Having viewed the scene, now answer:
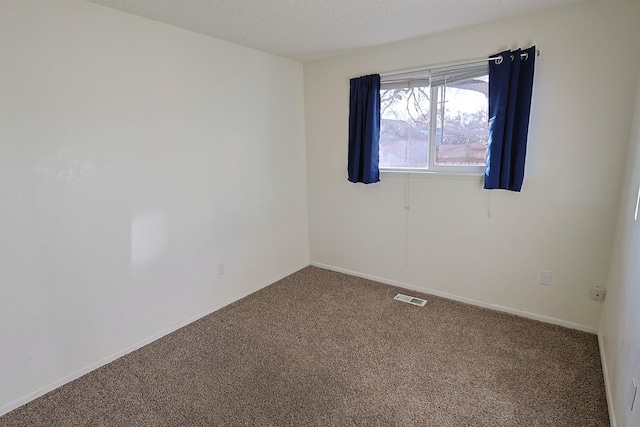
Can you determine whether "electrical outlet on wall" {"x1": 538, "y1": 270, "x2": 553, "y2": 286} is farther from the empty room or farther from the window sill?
the window sill

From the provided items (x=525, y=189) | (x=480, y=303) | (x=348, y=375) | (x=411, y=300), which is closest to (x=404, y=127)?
(x=525, y=189)

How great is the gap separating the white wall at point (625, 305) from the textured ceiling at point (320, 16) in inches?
44.6

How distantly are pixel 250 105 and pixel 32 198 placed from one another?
1764 mm

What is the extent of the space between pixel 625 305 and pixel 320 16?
2.40 metres

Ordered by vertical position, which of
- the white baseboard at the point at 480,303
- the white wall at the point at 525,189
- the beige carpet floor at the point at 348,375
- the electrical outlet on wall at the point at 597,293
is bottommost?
the beige carpet floor at the point at 348,375

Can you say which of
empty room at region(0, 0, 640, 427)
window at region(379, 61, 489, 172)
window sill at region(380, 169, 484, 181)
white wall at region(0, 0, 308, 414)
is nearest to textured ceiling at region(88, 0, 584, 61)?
empty room at region(0, 0, 640, 427)

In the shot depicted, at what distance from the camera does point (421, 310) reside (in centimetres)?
284

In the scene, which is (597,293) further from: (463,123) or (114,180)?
(114,180)

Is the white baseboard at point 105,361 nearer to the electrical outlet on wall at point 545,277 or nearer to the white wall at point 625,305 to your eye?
the electrical outlet on wall at point 545,277

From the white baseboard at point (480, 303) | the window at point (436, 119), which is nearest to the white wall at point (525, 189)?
the white baseboard at point (480, 303)

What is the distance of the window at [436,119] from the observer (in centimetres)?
268

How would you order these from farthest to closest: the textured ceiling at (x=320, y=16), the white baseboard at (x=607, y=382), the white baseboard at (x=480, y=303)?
the white baseboard at (x=480, y=303)
the textured ceiling at (x=320, y=16)
the white baseboard at (x=607, y=382)

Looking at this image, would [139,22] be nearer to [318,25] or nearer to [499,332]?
[318,25]

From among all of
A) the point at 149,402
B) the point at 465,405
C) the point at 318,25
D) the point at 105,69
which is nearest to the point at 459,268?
the point at 465,405
